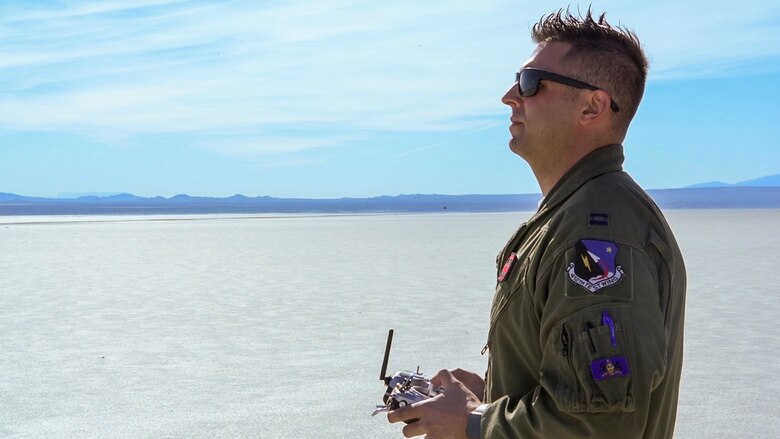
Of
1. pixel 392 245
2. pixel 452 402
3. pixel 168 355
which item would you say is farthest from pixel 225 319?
pixel 392 245

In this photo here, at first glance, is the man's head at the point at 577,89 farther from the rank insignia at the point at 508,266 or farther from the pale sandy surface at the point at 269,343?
the pale sandy surface at the point at 269,343

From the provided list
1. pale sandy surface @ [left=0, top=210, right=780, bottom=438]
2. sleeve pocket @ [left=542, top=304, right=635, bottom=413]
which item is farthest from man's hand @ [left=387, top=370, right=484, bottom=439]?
pale sandy surface @ [left=0, top=210, right=780, bottom=438]

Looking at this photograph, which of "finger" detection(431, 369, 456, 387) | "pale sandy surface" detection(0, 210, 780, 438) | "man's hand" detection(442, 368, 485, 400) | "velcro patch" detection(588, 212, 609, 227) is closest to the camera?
"velcro patch" detection(588, 212, 609, 227)

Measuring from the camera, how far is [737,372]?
760cm

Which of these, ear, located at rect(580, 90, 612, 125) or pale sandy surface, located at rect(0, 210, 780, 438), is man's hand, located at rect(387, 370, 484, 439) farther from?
pale sandy surface, located at rect(0, 210, 780, 438)

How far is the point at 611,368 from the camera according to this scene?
1.84 metres

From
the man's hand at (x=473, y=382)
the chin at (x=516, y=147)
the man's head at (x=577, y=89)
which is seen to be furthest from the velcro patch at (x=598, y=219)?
the man's hand at (x=473, y=382)

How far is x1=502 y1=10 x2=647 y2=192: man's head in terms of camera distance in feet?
7.14

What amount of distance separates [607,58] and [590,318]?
0.65m

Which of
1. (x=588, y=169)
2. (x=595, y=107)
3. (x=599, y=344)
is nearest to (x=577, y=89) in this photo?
(x=595, y=107)

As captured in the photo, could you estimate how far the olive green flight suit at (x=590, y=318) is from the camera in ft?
6.09

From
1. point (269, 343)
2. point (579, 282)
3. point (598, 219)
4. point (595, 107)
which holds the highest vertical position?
point (595, 107)

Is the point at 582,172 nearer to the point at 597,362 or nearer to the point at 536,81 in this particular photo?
the point at 536,81

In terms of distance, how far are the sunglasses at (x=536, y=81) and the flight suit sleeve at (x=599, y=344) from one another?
0.42 meters
